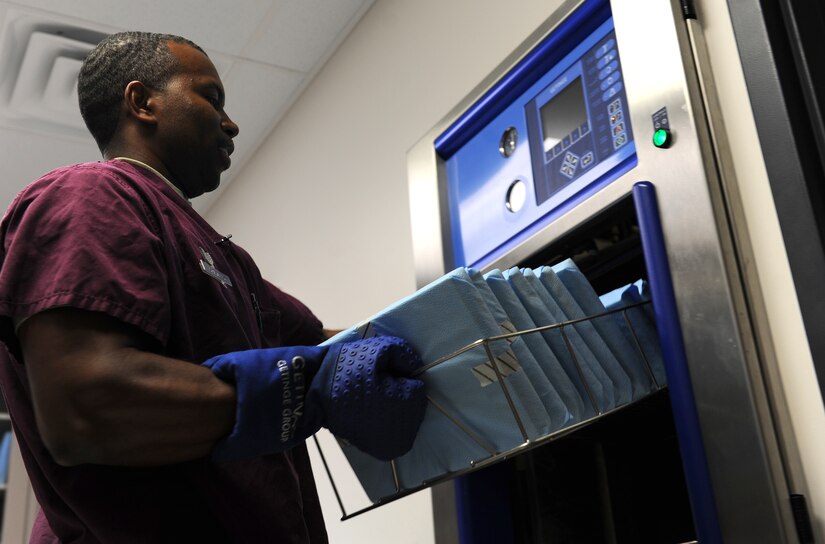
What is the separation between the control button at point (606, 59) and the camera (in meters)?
1.24

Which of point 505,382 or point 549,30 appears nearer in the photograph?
point 505,382

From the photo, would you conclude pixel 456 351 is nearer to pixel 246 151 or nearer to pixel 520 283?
pixel 520 283

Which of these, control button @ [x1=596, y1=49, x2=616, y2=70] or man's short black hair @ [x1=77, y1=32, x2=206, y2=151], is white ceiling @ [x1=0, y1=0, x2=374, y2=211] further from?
control button @ [x1=596, y1=49, x2=616, y2=70]

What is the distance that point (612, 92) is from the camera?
122cm

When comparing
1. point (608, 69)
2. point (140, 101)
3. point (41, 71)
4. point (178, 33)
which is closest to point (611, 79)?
point (608, 69)

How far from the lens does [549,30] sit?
4.47 feet

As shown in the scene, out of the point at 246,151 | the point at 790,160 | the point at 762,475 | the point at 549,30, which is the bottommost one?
the point at 762,475

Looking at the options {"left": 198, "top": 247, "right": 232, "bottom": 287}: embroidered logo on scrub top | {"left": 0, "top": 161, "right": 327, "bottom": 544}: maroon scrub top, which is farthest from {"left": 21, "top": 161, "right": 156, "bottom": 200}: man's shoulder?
{"left": 198, "top": 247, "right": 232, "bottom": 287}: embroidered logo on scrub top

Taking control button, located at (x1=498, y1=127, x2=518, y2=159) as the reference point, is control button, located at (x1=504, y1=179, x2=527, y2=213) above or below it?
below

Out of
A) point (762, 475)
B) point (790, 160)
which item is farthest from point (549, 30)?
point (762, 475)

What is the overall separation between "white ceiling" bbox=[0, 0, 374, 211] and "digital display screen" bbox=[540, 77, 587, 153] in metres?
1.24

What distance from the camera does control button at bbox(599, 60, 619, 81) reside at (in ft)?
4.02

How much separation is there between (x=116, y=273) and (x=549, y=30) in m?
0.83

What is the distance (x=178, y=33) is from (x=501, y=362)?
6.52 ft
